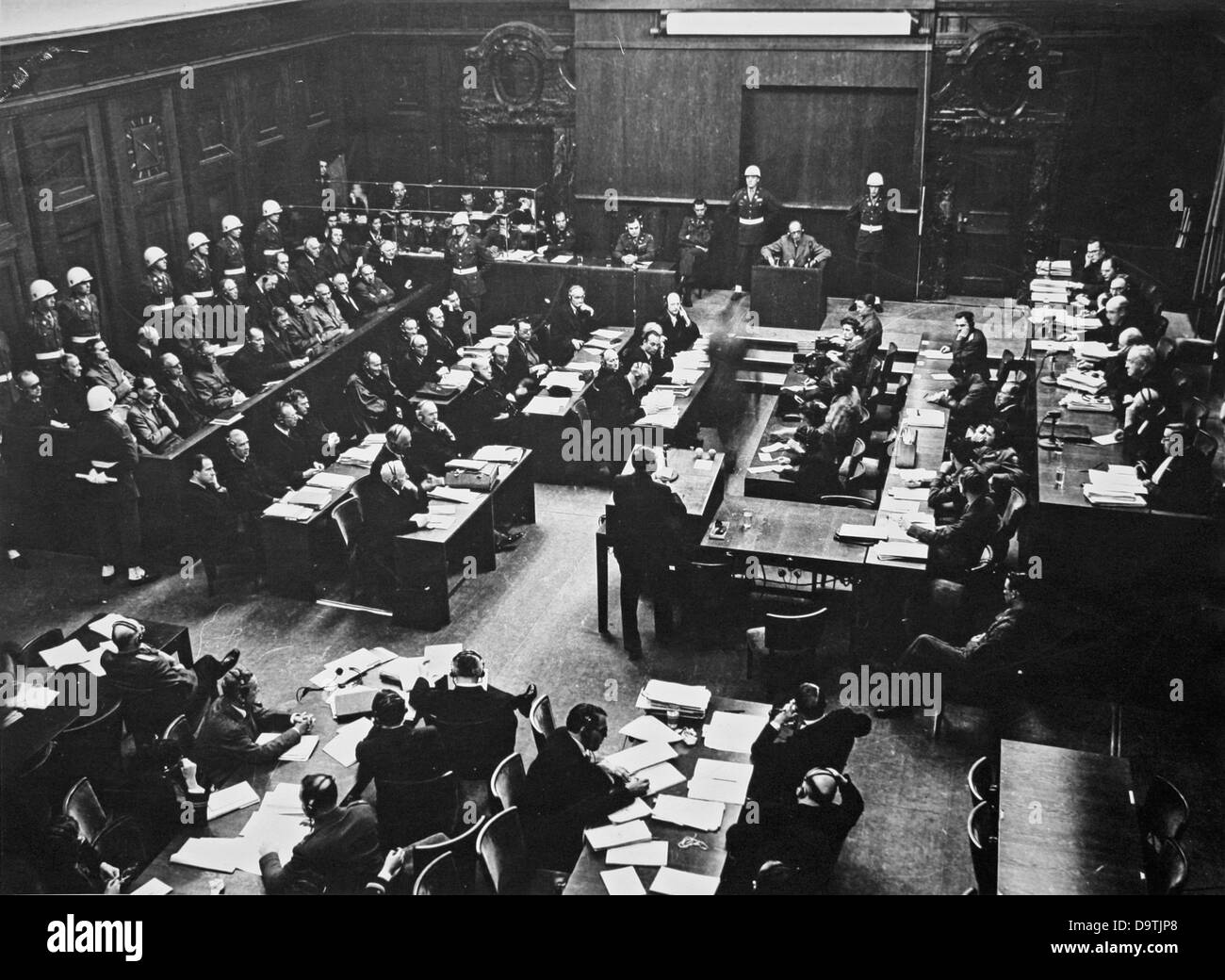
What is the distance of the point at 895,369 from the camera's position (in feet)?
46.6

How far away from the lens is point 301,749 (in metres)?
6.98

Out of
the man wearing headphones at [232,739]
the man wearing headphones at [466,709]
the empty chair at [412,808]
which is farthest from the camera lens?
the man wearing headphones at [466,709]

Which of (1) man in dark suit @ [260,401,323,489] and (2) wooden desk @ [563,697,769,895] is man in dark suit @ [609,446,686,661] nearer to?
(2) wooden desk @ [563,697,769,895]

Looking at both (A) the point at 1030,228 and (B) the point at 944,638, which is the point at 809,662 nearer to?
(B) the point at 944,638

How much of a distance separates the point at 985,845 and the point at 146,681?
195 inches

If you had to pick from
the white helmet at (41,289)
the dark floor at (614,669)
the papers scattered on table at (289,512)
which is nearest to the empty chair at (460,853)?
the dark floor at (614,669)

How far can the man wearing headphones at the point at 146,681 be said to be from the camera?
7.07 meters

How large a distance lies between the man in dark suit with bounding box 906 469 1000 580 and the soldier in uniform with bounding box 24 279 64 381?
8.63 meters

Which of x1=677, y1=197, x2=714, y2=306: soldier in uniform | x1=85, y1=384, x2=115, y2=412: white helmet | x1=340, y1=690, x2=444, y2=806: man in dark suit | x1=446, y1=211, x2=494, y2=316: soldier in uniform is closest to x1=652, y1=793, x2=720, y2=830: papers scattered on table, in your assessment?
x1=340, y1=690, x2=444, y2=806: man in dark suit

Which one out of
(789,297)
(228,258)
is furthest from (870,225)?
(228,258)

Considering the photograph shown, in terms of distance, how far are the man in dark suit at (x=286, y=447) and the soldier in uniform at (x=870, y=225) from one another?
8695 mm

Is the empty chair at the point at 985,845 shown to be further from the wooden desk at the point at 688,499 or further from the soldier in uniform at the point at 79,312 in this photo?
the soldier in uniform at the point at 79,312

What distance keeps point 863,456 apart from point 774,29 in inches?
302

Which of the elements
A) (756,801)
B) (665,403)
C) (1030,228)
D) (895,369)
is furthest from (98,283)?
(1030,228)
